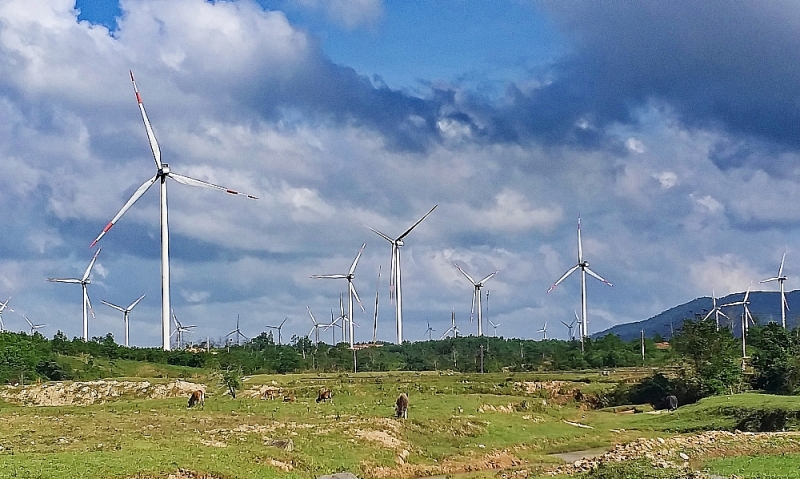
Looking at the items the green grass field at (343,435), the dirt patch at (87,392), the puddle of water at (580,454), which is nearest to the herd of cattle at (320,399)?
the green grass field at (343,435)

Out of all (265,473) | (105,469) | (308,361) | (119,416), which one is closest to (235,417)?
(119,416)

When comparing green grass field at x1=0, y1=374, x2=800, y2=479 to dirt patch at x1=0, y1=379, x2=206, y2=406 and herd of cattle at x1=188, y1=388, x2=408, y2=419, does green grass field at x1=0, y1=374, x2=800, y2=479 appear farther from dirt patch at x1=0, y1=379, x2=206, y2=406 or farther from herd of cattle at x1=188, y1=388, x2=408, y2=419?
dirt patch at x1=0, y1=379, x2=206, y2=406

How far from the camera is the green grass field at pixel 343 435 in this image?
34688 mm

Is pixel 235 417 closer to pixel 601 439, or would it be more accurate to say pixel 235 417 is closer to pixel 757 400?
pixel 601 439

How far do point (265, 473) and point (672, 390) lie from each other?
55.7m

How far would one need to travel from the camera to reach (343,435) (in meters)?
45.0

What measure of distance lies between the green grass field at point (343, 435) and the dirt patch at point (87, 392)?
80.8 inches

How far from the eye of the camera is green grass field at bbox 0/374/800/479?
3469 cm

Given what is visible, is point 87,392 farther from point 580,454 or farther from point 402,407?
point 580,454

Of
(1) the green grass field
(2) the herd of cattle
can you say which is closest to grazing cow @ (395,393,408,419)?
(2) the herd of cattle

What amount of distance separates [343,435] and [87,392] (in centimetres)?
3830

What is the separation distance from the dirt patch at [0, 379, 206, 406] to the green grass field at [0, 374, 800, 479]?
2.05 meters

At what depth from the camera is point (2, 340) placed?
337 ft

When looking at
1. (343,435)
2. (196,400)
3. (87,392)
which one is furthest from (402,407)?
(87,392)
